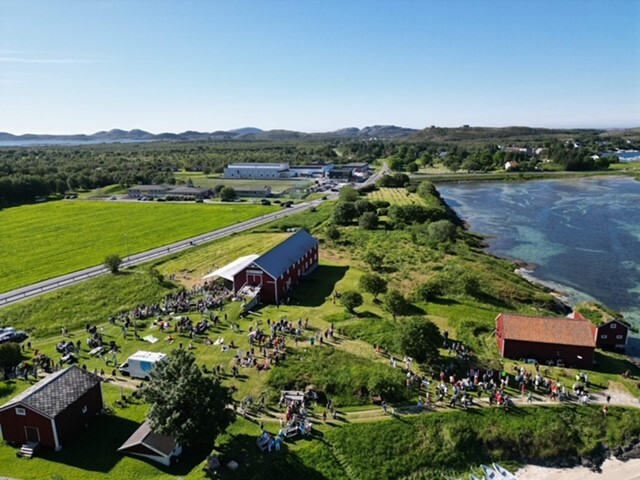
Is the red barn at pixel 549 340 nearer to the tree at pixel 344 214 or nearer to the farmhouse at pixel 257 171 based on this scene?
the tree at pixel 344 214

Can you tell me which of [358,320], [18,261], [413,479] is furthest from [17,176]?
[413,479]

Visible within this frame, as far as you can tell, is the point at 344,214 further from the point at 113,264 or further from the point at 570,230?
the point at 570,230

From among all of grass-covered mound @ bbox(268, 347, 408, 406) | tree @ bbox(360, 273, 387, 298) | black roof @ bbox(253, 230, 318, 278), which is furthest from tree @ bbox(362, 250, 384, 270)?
grass-covered mound @ bbox(268, 347, 408, 406)

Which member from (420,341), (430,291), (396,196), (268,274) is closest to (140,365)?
(268,274)

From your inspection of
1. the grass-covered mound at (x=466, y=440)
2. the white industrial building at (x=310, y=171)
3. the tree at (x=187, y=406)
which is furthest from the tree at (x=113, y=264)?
the white industrial building at (x=310, y=171)

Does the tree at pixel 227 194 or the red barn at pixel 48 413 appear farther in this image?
the tree at pixel 227 194

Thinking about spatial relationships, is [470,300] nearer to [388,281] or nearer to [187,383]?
[388,281]

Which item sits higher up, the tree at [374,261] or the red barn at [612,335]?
the tree at [374,261]
